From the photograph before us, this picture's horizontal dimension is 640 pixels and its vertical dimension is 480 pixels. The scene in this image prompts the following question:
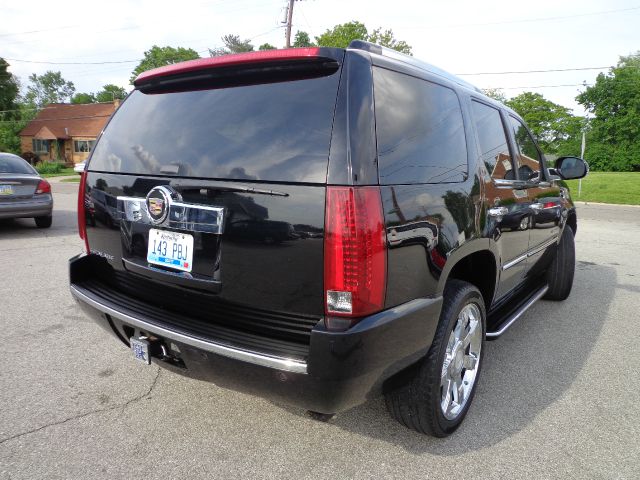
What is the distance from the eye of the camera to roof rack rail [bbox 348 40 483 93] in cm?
204

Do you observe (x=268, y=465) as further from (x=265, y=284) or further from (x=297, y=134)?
(x=297, y=134)

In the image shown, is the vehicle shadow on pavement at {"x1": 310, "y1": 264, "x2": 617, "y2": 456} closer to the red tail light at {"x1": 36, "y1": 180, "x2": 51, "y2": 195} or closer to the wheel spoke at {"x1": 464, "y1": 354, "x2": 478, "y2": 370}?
the wheel spoke at {"x1": 464, "y1": 354, "x2": 478, "y2": 370}

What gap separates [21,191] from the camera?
7.87 meters

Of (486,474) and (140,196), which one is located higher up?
(140,196)

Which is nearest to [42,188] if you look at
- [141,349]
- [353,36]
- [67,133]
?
[141,349]

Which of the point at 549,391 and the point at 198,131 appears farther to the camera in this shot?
the point at 549,391

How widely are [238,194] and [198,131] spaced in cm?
47

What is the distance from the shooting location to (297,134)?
6.12 feet

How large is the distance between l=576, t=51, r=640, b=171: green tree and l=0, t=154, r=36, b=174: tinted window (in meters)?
55.1

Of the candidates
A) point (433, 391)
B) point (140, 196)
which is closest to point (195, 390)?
point (140, 196)

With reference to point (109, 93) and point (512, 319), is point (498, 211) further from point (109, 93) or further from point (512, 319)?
point (109, 93)

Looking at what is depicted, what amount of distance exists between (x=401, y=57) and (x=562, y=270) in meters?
3.33

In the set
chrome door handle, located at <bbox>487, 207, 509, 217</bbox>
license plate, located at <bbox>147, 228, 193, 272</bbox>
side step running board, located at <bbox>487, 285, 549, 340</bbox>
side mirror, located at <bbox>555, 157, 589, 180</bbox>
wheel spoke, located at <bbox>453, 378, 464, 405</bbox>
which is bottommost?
wheel spoke, located at <bbox>453, 378, 464, 405</bbox>

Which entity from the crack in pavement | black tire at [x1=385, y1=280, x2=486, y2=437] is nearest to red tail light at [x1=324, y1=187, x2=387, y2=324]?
black tire at [x1=385, y1=280, x2=486, y2=437]
